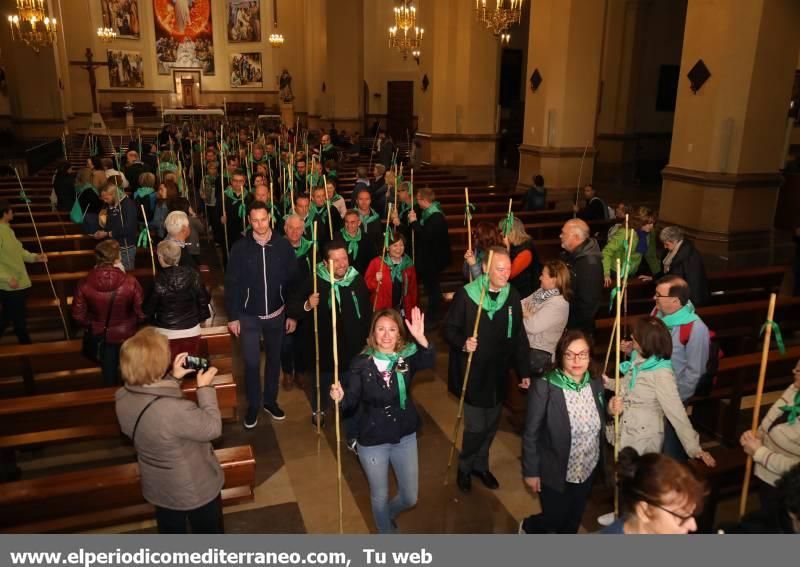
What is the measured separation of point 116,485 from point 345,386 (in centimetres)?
147

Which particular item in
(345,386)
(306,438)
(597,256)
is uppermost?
(597,256)

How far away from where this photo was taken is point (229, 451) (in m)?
4.08

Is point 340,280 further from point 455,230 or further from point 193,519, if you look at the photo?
point 455,230

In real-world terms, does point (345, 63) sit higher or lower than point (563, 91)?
higher

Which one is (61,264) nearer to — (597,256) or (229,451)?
(229,451)

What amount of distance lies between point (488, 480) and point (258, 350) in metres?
2.04

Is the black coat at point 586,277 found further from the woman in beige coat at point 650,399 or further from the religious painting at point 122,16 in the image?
the religious painting at point 122,16

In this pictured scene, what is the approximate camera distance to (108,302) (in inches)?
191

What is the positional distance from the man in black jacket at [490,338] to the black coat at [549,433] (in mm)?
672

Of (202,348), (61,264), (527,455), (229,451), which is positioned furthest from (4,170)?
(527,455)

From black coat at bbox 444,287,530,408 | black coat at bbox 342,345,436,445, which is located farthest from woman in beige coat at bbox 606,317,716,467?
black coat at bbox 342,345,436,445

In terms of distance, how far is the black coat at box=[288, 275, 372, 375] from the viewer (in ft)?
15.6

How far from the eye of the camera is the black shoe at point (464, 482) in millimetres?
4479

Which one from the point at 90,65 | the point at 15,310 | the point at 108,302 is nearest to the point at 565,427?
the point at 108,302
